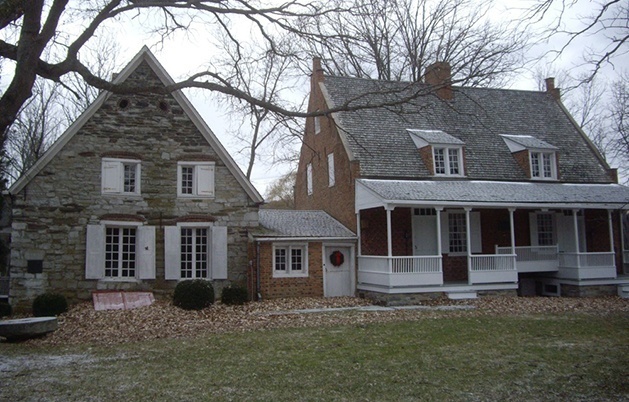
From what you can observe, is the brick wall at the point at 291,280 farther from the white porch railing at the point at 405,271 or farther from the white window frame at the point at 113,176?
the white window frame at the point at 113,176

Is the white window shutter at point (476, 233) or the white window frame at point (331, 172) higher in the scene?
the white window frame at point (331, 172)

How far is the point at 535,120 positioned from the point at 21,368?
2312cm

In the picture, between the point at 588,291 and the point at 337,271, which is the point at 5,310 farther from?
the point at 588,291

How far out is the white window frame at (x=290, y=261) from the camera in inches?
749

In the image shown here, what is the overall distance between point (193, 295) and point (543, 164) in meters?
15.6

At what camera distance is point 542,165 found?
23078 millimetres

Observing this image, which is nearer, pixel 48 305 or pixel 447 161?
pixel 48 305

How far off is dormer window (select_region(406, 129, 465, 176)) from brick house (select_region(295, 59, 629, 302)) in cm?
5

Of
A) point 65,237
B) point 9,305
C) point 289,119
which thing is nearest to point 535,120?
point 289,119

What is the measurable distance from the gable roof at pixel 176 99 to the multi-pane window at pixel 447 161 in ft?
24.2

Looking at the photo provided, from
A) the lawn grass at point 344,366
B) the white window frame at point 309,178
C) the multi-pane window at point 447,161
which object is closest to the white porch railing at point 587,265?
the multi-pane window at point 447,161

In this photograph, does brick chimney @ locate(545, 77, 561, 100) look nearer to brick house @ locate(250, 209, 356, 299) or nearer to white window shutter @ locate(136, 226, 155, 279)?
brick house @ locate(250, 209, 356, 299)

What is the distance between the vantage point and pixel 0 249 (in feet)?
60.4

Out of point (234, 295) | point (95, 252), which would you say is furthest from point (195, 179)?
point (234, 295)
